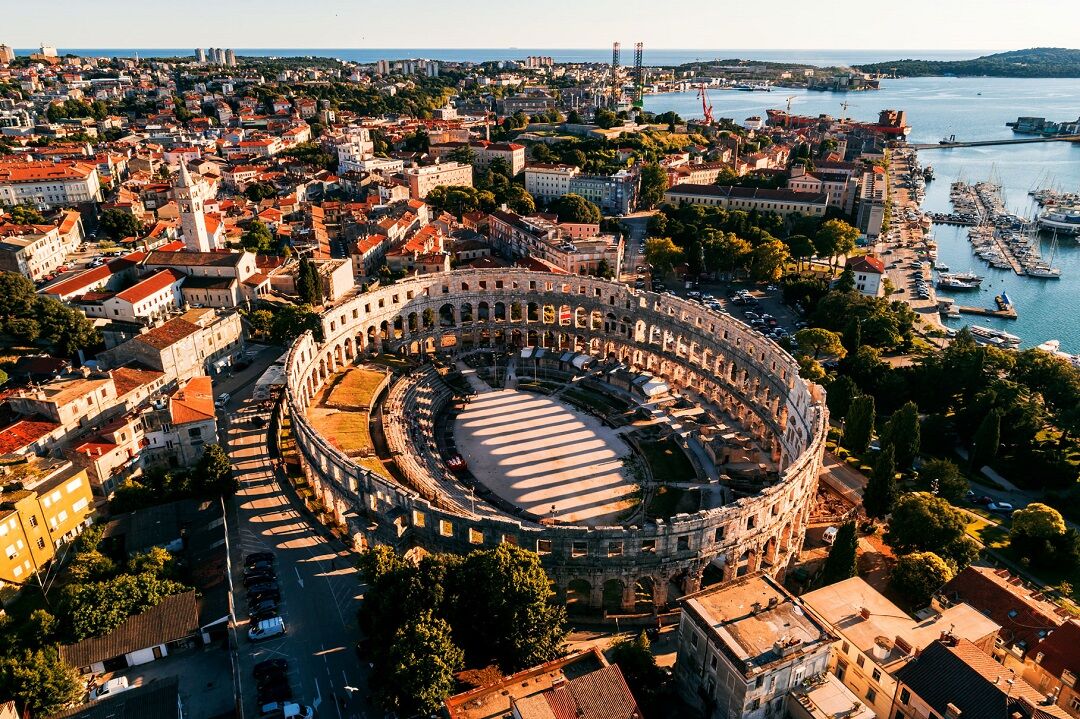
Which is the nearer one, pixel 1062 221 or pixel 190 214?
pixel 190 214

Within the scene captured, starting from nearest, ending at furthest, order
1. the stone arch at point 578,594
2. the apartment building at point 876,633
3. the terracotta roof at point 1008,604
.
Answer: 1. the apartment building at point 876,633
2. the terracotta roof at point 1008,604
3. the stone arch at point 578,594

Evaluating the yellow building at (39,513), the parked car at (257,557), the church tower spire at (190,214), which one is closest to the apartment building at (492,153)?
the church tower spire at (190,214)

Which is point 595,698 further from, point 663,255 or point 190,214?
point 663,255

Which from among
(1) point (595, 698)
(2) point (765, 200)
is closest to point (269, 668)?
(1) point (595, 698)

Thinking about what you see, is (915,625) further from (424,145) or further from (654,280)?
(424,145)

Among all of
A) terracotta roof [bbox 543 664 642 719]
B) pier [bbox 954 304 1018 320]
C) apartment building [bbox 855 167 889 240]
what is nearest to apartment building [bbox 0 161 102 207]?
terracotta roof [bbox 543 664 642 719]

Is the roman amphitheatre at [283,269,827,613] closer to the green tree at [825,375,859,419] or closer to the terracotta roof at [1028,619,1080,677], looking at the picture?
the green tree at [825,375,859,419]

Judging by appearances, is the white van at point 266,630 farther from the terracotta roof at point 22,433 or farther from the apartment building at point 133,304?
the apartment building at point 133,304
